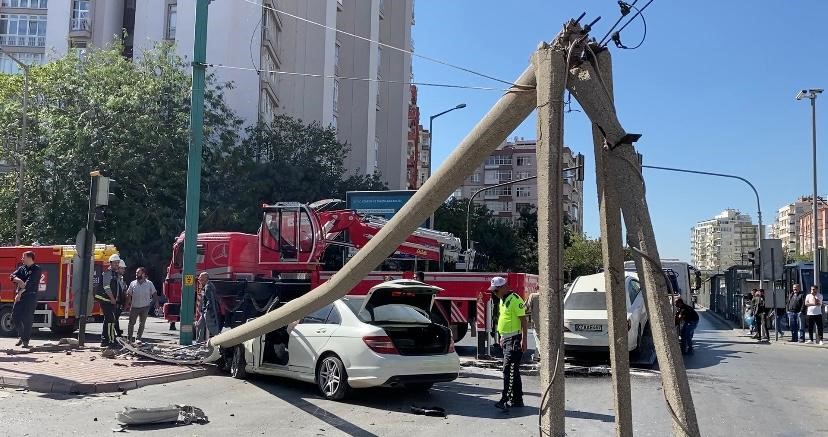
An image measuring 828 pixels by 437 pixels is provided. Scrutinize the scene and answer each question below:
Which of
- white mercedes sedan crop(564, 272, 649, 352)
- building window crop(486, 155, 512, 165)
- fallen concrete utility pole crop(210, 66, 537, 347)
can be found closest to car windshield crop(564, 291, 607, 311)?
white mercedes sedan crop(564, 272, 649, 352)

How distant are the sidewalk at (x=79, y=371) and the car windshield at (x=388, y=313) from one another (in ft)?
10.4

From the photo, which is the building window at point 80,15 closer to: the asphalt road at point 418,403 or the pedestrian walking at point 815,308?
the asphalt road at point 418,403

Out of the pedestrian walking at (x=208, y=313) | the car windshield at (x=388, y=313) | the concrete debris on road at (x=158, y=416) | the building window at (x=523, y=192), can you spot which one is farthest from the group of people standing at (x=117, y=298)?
the building window at (x=523, y=192)

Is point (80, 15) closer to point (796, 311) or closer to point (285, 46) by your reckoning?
point (285, 46)

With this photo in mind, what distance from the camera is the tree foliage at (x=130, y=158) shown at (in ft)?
102

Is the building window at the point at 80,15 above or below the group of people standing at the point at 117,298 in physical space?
above

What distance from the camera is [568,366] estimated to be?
14.3 m

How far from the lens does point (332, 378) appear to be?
10039 millimetres

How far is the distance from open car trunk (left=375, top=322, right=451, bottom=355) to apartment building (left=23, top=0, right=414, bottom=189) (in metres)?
18.7

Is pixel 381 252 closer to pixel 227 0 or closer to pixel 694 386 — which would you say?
pixel 694 386

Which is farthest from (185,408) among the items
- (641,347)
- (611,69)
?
(641,347)

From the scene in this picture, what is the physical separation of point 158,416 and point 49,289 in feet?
38.2

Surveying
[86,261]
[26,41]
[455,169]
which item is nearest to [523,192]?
[26,41]

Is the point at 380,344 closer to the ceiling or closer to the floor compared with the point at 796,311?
closer to the floor
